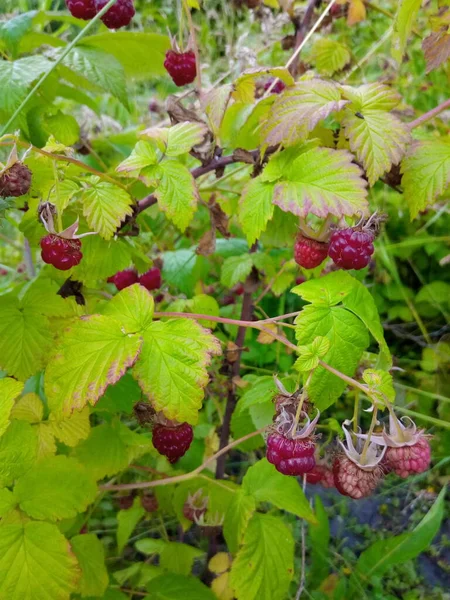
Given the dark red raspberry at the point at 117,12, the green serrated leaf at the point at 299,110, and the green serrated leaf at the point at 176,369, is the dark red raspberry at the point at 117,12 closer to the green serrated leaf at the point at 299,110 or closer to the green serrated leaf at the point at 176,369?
the green serrated leaf at the point at 299,110

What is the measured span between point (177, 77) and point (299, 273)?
23.9 inches

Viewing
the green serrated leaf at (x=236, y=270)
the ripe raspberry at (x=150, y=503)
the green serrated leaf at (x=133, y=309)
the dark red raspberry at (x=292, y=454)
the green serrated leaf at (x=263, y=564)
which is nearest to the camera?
the dark red raspberry at (x=292, y=454)

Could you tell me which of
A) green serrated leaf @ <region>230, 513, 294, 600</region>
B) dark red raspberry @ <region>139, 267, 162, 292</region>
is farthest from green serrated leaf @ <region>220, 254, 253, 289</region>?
green serrated leaf @ <region>230, 513, 294, 600</region>

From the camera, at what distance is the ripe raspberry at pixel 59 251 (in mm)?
769

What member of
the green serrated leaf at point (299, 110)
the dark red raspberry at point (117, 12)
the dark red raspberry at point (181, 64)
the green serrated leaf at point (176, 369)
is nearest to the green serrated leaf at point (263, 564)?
the green serrated leaf at point (176, 369)

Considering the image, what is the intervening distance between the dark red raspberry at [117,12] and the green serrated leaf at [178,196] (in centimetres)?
33

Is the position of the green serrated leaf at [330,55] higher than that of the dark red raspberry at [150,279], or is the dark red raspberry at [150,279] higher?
the green serrated leaf at [330,55]

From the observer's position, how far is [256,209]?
0.86 meters

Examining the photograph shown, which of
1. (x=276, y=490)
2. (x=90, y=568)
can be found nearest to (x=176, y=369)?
(x=276, y=490)

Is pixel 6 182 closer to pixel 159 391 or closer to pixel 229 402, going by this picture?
pixel 159 391

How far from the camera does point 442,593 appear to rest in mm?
1298

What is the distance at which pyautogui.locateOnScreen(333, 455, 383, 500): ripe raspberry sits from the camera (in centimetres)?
69

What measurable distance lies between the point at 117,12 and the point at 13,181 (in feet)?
1.44

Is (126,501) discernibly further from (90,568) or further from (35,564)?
(35,564)
